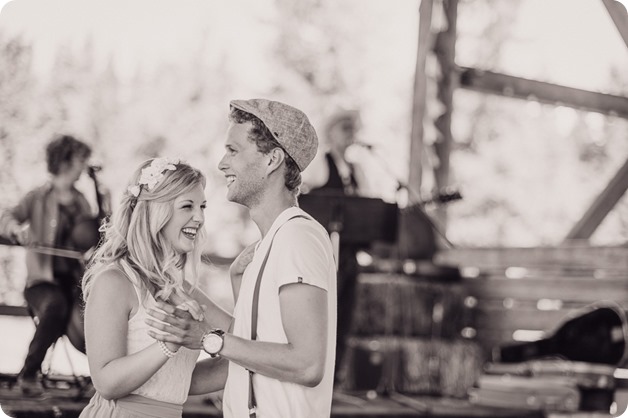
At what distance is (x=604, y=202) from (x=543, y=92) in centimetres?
109

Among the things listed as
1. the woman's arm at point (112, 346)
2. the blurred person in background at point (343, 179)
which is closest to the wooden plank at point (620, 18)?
the blurred person in background at point (343, 179)

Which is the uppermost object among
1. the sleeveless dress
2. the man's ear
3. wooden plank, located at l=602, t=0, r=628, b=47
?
wooden plank, located at l=602, t=0, r=628, b=47

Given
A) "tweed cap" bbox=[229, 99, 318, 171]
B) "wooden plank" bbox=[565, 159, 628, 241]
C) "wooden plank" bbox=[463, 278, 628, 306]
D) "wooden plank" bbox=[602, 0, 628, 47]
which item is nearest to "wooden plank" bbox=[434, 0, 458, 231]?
"wooden plank" bbox=[463, 278, 628, 306]

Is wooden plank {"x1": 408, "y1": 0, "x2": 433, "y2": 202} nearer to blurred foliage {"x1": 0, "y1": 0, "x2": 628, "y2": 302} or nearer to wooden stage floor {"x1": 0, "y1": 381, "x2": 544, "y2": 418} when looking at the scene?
blurred foliage {"x1": 0, "y1": 0, "x2": 628, "y2": 302}

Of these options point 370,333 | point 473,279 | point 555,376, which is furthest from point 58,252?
point 473,279

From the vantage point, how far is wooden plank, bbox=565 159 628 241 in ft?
25.3

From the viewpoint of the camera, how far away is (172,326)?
220 centimetres

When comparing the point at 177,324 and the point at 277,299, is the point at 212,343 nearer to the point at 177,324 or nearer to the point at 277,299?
the point at 177,324

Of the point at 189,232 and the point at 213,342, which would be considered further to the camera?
the point at 189,232

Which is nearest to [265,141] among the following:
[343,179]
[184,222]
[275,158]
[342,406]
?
[275,158]

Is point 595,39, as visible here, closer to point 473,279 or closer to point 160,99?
point 473,279

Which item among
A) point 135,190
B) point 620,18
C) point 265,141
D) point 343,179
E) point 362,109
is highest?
point 620,18

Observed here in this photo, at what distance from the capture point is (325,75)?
10.3m

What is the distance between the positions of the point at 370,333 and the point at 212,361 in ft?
14.1
